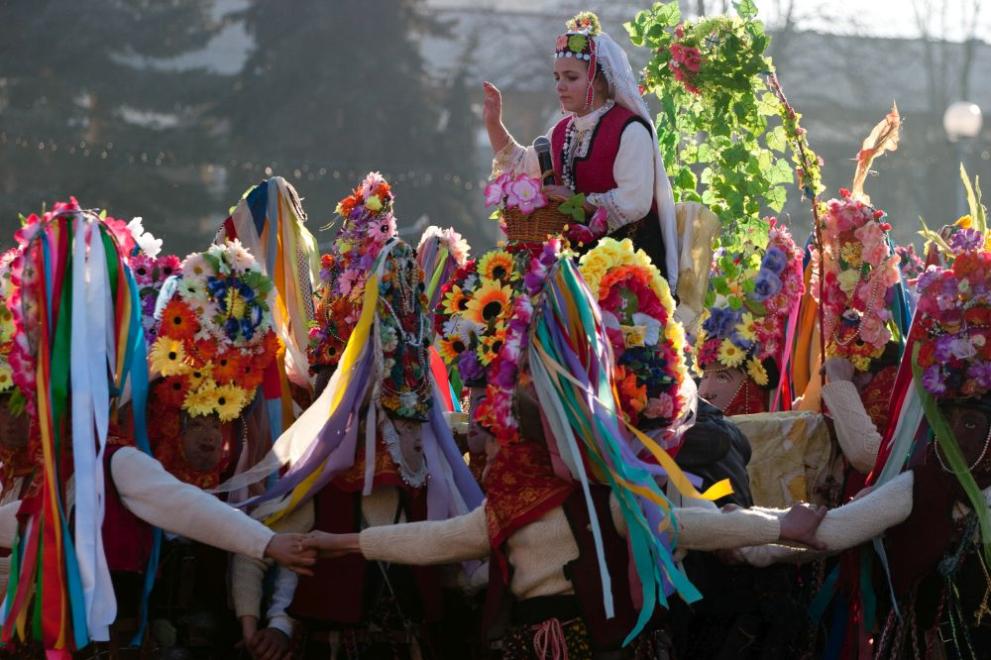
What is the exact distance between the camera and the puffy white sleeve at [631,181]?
734 centimetres

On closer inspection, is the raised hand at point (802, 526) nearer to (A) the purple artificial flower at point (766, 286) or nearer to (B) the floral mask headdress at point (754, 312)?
(B) the floral mask headdress at point (754, 312)

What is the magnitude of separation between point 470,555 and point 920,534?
1.62 metres

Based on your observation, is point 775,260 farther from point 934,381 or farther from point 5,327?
point 5,327

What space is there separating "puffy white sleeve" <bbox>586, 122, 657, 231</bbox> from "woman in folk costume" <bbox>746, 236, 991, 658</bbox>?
1.50 m

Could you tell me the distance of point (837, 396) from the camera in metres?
7.50

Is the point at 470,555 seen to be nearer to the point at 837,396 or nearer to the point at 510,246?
the point at 510,246

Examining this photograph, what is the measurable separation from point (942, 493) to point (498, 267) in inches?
72.3

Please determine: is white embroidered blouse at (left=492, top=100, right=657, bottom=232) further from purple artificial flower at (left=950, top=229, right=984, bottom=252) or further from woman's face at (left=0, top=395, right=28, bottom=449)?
woman's face at (left=0, top=395, right=28, bottom=449)

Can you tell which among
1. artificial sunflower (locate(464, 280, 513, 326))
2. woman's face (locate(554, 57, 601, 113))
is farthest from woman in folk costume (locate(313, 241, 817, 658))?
woman's face (locate(554, 57, 601, 113))

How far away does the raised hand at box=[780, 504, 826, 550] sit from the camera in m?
5.80

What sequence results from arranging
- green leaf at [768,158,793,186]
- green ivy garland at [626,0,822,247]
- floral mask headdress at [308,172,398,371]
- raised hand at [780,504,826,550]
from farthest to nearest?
green leaf at [768,158,793,186]
green ivy garland at [626,0,822,247]
floral mask headdress at [308,172,398,371]
raised hand at [780,504,826,550]

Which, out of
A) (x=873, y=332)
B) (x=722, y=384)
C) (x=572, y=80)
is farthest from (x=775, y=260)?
(x=572, y=80)

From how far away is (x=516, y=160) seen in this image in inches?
313

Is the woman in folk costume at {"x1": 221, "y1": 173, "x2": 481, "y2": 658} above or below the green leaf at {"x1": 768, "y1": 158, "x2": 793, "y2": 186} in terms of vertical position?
below
